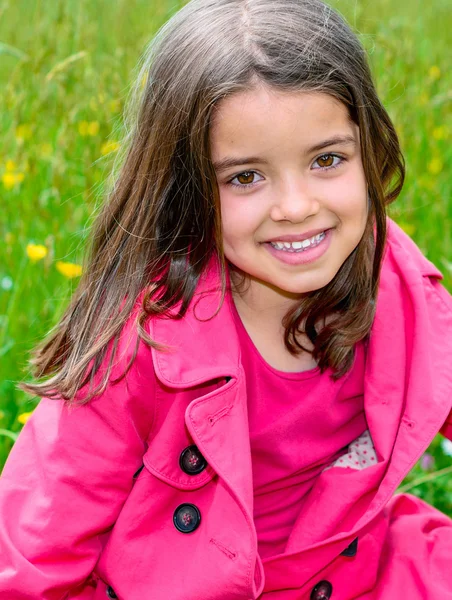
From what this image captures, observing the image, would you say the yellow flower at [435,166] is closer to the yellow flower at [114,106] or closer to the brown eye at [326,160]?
the yellow flower at [114,106]

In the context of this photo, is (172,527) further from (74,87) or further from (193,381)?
(74,87)

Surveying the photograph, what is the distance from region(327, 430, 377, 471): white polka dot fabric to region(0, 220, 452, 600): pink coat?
0.04 metres

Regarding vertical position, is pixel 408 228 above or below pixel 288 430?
above

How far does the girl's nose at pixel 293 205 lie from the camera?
1433 millimetres

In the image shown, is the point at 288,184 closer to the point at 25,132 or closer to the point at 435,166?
the point at 25,132

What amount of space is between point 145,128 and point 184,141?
4.2 inches

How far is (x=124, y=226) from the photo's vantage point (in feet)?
5.25

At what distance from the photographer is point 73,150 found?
100.0 inches

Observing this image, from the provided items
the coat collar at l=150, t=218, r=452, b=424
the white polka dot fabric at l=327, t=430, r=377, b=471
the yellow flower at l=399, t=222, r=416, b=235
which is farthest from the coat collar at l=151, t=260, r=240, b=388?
the yellow flower at l=399, t=222, r=416, b=235

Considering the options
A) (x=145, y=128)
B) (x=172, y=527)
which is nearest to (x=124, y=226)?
(x=145, y=128)

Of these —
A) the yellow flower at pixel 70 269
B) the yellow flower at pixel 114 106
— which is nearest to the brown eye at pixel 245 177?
the yellow flower at pixel 70 269

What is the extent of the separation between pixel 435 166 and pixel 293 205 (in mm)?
1470

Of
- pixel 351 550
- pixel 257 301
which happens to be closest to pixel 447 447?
pixel 351 550

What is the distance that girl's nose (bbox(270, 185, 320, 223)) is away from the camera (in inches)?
56.4
